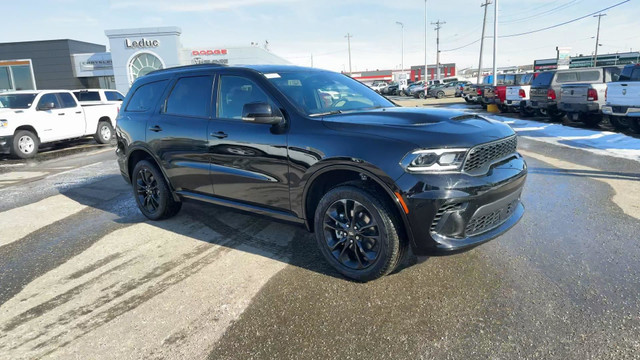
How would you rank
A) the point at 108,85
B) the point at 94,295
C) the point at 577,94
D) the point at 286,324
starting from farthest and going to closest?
the point at 108,85 < the point at 577,94 < the point at 94,295 < the point at 286,324

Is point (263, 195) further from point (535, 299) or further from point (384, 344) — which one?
point (535, 299)

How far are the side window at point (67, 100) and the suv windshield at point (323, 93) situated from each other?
11.4 meters

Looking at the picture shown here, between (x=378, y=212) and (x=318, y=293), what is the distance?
819mm

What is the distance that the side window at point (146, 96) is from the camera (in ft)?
16.3

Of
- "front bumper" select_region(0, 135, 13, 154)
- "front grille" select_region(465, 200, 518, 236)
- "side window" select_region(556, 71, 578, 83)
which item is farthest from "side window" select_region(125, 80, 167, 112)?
"side window" select_region(556, 71, 578, 83)

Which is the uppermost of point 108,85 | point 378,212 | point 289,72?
point 108,85

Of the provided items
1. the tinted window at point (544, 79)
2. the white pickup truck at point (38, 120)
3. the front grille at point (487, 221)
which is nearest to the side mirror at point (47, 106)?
the white pickup truck at point (38, 120)

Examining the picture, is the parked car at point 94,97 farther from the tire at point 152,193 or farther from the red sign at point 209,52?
the red sign at point 209,52

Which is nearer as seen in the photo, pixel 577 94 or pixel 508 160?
pixel 508 160

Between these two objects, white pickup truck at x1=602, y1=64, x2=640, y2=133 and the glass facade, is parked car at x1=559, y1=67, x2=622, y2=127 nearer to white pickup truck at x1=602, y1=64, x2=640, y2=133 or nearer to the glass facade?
white pickup truck at x1=602, y1=64, x2=640, y2=133

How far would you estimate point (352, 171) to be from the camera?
10.8ft

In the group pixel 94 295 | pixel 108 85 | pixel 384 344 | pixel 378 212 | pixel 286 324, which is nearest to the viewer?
pixel 384 344

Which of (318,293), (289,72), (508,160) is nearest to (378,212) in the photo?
(318,293)

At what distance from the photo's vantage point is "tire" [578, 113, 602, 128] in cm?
1255
